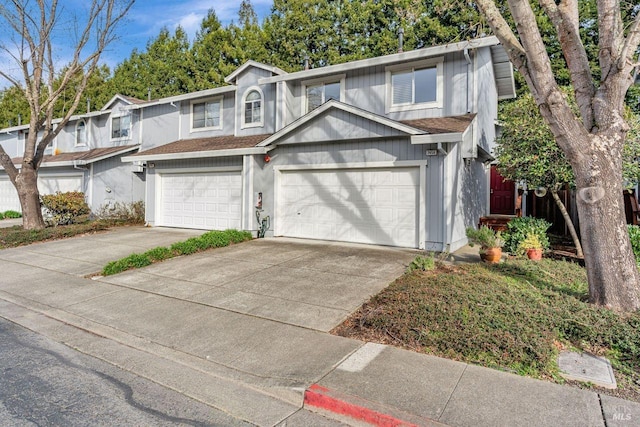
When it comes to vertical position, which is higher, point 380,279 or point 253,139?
point 253,139

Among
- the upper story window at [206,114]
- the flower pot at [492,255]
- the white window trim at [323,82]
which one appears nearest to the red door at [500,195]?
the white window trim at [323,82]

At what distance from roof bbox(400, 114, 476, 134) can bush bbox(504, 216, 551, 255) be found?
8.49 feet

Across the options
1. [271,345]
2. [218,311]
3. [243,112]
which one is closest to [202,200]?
[243,112]

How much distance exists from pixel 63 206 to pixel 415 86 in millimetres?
12886

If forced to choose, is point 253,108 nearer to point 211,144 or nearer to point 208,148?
point 211,144

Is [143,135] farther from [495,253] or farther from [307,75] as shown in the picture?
[495,253]

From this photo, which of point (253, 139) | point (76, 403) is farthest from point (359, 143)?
point (76, 403)

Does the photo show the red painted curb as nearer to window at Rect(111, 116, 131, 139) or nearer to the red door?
the red door

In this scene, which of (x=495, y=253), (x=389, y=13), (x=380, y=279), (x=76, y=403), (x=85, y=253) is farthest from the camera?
(x=389, y=13)

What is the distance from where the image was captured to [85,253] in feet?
32.3

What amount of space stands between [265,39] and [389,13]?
8.57 meters

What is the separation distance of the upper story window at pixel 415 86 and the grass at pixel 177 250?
18.9ft

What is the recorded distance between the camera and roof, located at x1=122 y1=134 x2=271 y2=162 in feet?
39.6

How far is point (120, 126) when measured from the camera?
18500 millimetres
